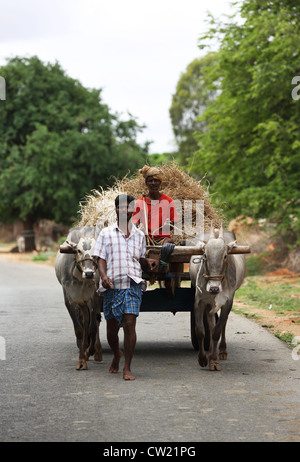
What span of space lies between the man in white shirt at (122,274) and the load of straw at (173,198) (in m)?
1.60

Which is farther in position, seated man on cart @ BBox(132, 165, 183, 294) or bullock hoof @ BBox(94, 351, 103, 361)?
seated man on cart @ BBox(132, 165, 183, 294)

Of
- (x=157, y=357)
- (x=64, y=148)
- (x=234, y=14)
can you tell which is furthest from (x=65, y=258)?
(x=64, y=148)

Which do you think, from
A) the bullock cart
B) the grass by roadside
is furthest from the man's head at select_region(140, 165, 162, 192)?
the grass by roadside

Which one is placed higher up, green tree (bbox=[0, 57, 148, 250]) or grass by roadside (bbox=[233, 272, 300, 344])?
green tree (bbox=[0, 57, 148, 250])

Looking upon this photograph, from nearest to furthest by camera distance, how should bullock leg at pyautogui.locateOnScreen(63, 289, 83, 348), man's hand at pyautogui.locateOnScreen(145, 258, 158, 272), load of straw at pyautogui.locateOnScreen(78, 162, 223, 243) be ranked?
man's hand at pyautogui.locateOnScreen(145, 258, 158, 272)
bullock leg at pyautogui.locateOnScreen(63, 289, 83, 348)
load of straw at pyautogui.locateOnScreen(78, 162, 223, 243)

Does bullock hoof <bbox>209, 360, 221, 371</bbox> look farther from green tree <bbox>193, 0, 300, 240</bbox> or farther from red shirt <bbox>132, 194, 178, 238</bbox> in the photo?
green tree <bbox>193, 0, 300, 240</bbox>

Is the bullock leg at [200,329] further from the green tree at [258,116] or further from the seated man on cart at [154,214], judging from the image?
the green tree at [258,116]

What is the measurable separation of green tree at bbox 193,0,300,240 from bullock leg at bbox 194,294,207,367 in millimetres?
14524

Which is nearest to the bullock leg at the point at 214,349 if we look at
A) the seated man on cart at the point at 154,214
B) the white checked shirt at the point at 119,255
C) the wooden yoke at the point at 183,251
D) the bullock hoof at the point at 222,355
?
the bullock hoof at the point at 222,355

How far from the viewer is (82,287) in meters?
8.71

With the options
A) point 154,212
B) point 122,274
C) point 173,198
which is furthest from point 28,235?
point 122,274

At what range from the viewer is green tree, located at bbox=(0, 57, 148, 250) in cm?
4025

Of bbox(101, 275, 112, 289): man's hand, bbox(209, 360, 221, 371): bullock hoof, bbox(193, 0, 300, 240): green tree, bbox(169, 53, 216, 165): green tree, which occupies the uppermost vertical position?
bbox(169, 53, 216, 165): green tree

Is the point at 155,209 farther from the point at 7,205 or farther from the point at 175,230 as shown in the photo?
the point at 7,205
